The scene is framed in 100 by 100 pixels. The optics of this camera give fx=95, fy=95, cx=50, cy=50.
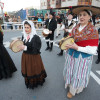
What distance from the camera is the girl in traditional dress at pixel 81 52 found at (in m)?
1.49

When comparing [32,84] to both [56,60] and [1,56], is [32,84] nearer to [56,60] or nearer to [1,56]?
[1,56]

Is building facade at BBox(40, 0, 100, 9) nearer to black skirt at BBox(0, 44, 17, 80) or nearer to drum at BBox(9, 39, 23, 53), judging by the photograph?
black skirt at BBox(0, 44, 17, 80)

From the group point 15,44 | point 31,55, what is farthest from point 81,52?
point 15,44

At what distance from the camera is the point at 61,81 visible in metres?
2.60

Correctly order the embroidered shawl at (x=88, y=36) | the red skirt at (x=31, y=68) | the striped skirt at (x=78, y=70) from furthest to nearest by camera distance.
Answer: the red skirt at (x=31, y=68) → the striped skirt at (x=78, y=70) → the embroidered shawl at (x=88, y=36)

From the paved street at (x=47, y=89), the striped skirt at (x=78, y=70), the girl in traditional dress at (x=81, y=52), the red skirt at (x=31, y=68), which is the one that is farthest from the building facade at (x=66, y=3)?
the red skirt at (x=31, y=68)

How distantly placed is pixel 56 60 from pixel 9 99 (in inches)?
85.9

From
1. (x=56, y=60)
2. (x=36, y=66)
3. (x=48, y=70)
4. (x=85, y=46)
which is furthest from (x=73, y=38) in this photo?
(x=56, y=60)

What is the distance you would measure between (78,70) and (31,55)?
97cm

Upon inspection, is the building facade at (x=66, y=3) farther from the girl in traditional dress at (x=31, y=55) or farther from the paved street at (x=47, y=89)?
the girl in traditional dress at (x=31, y=55)

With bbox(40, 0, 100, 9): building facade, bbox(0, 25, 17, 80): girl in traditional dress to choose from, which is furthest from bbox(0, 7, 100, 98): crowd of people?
bbox(40, 0, 100, 9): building facade

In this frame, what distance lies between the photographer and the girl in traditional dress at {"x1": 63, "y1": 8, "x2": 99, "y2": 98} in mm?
1491

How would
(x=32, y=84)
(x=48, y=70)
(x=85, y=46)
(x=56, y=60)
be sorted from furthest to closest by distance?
1. (x=56, y=60)
2. (x=48, y=70)
3. (x=32, y=84)
4. (x=85, y=46)

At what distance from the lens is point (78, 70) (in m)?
1.77
